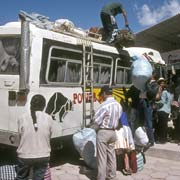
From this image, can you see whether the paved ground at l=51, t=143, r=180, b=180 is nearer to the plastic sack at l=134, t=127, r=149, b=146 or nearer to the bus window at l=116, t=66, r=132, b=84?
the plastic sack at l=134, t=127, r=149, b=146

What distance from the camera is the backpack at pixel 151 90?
8.75 meters

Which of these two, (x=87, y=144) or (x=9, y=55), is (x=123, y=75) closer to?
(x=87, y=144)

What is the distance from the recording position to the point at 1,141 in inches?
272

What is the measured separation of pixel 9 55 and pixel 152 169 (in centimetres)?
362

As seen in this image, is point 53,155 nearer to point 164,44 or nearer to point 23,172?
point 23,172

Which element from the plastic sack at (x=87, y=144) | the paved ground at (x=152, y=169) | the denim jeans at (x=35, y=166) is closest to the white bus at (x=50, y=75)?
the plastic sack at (x=87, y=144)

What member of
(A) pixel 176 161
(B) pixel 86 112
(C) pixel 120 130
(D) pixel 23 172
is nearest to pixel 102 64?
(B) pixel 86 112

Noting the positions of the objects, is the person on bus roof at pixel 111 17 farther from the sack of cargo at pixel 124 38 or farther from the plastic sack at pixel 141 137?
the plastic sack at pixel 141 137

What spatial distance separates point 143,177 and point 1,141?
2718 millimetres

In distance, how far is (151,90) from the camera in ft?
28.7

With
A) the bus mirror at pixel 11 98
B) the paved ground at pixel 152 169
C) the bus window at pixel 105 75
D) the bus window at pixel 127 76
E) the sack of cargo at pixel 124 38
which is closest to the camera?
the bus mirror at pixel 11 98

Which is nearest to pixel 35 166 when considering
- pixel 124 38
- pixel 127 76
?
pixel 124 38

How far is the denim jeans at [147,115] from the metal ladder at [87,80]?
135 centimetres

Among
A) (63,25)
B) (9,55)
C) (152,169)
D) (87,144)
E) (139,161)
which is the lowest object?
(152,169)
